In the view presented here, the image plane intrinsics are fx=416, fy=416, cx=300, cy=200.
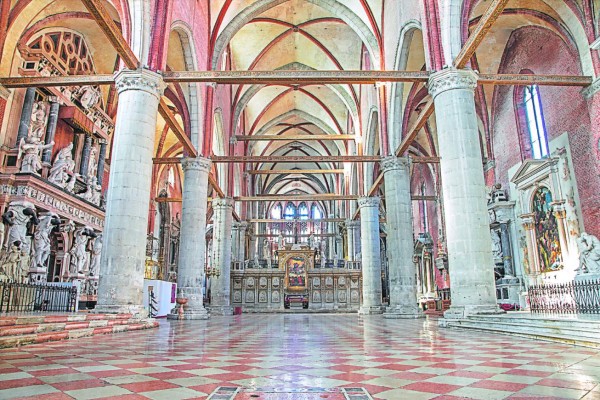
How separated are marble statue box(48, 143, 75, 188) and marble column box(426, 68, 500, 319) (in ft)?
46.8

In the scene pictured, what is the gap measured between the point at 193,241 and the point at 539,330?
40.1 feet

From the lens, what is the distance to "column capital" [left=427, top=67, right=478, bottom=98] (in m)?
11.3

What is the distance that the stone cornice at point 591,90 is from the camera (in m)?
13.5

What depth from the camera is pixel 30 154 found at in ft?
48.4

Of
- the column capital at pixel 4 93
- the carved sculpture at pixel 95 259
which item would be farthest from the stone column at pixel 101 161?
the column capital at pixel 4 93

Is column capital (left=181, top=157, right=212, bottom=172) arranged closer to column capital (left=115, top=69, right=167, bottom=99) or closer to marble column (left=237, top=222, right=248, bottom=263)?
column capital (left=115, top=69, right=167, bottom=99)

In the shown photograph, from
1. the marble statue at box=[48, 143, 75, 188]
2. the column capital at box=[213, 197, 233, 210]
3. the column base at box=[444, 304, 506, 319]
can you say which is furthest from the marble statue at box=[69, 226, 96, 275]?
the column base at box=[444, 304, 506, 319]

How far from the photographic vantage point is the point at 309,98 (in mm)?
32219

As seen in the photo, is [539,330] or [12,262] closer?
[539,330]

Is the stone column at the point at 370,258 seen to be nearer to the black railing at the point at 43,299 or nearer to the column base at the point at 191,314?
the column base at the point at 191,314

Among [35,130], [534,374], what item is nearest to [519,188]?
[534,374]

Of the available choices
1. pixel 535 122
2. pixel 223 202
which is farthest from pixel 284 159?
pixel 535 122

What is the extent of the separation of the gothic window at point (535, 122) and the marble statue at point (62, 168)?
19.7 m

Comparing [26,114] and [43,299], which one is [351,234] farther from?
[26,114]
